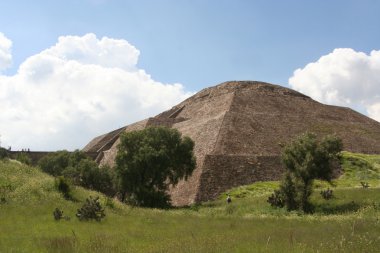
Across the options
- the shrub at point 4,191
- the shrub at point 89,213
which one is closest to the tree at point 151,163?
the shrub at point 4,191

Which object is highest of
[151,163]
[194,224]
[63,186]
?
[151,163]

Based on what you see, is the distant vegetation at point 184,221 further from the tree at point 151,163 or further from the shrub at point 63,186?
the tree at point 151,163

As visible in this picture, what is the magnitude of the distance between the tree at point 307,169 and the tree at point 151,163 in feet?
38.1

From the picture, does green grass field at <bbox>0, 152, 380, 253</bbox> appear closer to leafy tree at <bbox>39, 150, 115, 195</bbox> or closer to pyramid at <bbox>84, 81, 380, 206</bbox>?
pyramid at <bbox>84, 81, 380, 206</bbox>

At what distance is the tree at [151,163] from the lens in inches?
1596

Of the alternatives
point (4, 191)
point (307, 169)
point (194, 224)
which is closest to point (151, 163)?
point (307, 169)

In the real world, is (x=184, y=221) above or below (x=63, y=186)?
below

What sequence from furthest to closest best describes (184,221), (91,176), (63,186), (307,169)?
(91,176) < (307,169) < (63,186) < (184,221)

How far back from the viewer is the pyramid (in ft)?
154

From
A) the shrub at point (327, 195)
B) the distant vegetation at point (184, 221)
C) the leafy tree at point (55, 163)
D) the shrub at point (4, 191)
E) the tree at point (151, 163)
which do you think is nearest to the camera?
the distant vegetation at point (184, 221)

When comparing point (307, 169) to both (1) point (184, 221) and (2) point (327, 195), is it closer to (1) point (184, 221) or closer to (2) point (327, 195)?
(2) point (327, 195)

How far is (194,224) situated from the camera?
20.8m

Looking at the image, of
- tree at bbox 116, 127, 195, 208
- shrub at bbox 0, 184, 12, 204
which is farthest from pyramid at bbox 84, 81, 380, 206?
shrub at bbox 0, 184, 12, 204

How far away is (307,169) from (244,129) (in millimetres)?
→ 26350
